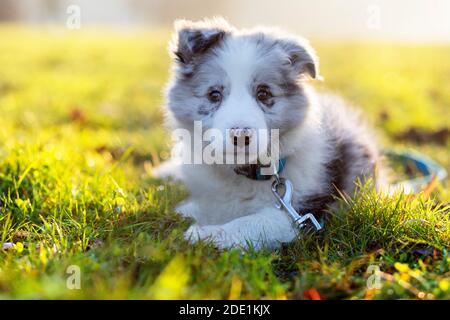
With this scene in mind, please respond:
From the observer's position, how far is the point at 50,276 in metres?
2.30

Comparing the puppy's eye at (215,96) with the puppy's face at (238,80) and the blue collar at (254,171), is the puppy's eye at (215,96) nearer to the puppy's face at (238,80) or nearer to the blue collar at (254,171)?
the puppy's face at (238,80)

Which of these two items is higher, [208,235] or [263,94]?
[263,94]

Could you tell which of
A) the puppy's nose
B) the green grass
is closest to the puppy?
the puppy's nose

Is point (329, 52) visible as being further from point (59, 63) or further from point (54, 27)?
point (54, 27)

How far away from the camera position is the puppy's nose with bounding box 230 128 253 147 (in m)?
2.79

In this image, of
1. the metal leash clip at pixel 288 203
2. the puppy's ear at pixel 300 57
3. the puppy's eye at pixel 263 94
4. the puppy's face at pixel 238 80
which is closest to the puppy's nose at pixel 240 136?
the puppy's face at pixel 238 80

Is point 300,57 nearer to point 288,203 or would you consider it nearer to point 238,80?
point 238,80

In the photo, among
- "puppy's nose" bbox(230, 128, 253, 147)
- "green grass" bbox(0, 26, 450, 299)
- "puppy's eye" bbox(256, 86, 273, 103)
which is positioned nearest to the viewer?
"green grass" bbox(0, 26, 450, 299)

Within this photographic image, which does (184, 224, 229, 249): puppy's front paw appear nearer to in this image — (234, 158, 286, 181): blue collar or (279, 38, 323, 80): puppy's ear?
(234, 158, 286, 181): blue collar

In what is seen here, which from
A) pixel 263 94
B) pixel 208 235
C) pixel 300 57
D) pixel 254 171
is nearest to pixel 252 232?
pixel 208 235

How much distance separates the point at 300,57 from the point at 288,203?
0.98m

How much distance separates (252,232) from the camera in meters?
2.97
